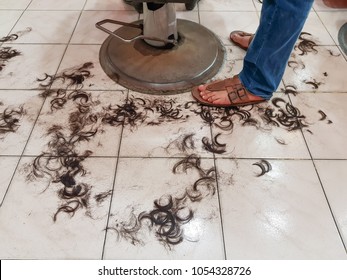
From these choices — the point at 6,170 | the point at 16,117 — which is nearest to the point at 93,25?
the point at 16,117

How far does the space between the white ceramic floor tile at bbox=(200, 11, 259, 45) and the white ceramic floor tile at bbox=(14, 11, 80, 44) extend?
0.78 metres

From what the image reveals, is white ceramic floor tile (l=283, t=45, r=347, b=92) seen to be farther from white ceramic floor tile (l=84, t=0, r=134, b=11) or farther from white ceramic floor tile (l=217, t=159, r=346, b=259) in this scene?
white ceramic floor tile (l=84, t=0, r=134, b=11)

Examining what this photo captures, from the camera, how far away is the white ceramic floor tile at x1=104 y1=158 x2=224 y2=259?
89 centimetres

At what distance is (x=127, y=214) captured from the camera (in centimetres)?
96

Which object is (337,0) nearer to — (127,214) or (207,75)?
(207,75)

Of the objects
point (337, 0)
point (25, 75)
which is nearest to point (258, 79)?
point (25, 75)

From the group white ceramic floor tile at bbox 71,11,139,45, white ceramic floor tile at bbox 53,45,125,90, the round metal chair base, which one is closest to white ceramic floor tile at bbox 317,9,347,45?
the round metal chair base

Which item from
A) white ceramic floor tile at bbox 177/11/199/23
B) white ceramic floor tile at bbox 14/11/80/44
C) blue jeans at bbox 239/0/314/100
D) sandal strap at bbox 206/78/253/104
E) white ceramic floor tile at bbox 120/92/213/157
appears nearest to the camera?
blue jeans at bbox 239/0/314/100

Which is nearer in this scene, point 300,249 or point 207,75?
point 300,249

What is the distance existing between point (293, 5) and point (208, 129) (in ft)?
1.73

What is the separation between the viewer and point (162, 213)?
97cm

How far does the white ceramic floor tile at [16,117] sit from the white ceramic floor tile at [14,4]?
0.85 m

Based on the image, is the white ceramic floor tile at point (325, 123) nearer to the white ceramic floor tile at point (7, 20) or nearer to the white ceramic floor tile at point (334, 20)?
the white ceramic floor tile at point (334, 20)
